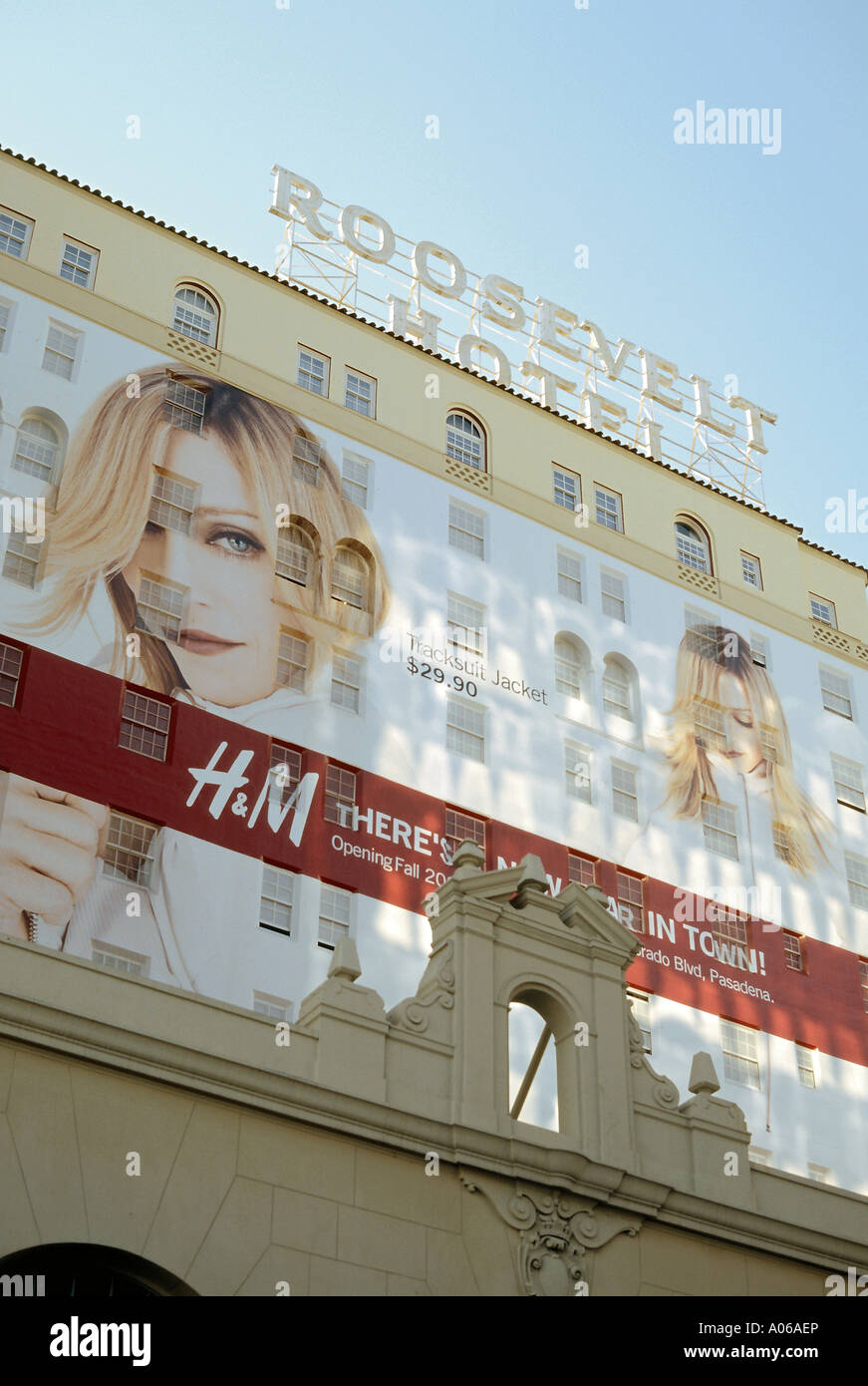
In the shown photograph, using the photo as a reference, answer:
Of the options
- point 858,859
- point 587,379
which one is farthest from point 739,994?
point 587,379

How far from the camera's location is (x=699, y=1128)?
27719 mm

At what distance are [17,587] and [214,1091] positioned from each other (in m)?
20.5

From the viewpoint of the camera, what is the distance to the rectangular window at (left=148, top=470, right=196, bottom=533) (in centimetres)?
4434

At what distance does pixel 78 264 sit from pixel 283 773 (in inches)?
596

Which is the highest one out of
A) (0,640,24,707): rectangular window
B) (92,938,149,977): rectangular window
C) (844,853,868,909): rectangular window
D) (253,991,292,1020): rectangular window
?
(844,853,868,909): rectangular window

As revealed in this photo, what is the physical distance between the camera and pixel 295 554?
4656 cm

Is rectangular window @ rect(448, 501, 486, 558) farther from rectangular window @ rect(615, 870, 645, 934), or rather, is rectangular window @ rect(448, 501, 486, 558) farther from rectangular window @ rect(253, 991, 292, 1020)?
rectangular window @ rect(253, 991, 292, 1020)

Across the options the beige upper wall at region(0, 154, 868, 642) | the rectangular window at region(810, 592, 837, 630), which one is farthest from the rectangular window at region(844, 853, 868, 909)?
the rectangular window at region(810, 592, 837, 630)

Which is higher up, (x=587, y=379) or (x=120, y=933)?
(x=587, y=379)

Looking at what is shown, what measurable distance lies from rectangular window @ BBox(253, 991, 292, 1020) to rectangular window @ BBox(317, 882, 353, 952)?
195 cm

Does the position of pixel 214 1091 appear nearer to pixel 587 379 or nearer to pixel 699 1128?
pixel 699 1128

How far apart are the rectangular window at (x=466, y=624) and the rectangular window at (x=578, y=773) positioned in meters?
3.64

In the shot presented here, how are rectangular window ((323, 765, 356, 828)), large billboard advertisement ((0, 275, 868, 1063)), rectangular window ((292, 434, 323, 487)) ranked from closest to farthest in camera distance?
large billboard advertisement ((0, 275, 868, 1063)) → rectangular window ((323, 765, 356, 828)) → rectangular window ((292, 434, 323, 487))

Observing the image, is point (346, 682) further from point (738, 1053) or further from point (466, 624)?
point (738, 1053)
